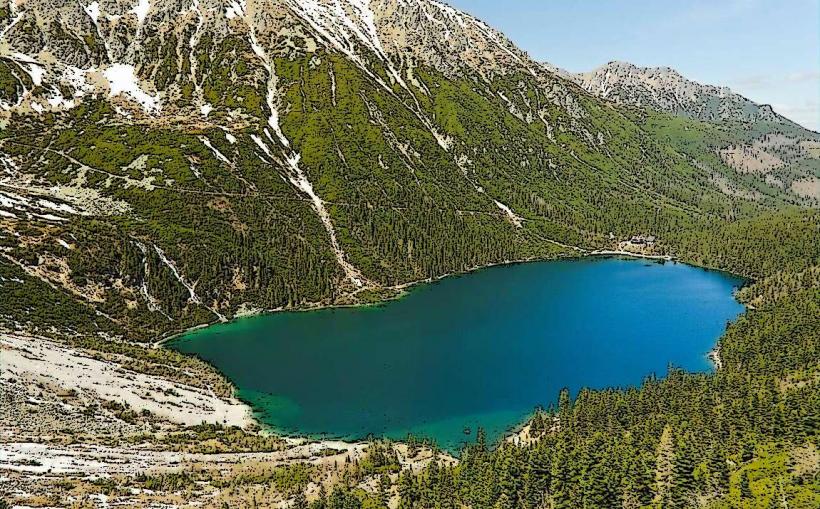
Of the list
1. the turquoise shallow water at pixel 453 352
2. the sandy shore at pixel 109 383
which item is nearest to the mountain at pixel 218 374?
the sandy shore at pixel 109 383

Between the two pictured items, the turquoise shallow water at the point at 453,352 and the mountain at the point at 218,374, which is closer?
the mountain at the point at 218,374

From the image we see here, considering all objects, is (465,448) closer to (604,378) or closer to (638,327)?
(604,378)

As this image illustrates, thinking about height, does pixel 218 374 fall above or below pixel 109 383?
above

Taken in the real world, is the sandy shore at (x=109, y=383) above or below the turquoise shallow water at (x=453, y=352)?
below

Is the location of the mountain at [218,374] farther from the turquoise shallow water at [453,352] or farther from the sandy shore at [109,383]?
the turquoise shallow water at [453,352]

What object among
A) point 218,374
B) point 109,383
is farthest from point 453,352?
point 109,383

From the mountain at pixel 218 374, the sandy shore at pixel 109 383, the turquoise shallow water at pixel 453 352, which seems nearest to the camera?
the mountain at pixel 218 374

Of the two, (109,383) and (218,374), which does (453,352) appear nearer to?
(218,374)

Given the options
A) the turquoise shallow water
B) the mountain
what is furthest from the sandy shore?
the turquoise shallow water

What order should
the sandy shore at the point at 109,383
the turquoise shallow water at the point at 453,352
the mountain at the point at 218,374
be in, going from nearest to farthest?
the mountain at the point at 218,374 < the sandy shore at the point at 109,383 < the turquoise shallow water at the point at 453,352
